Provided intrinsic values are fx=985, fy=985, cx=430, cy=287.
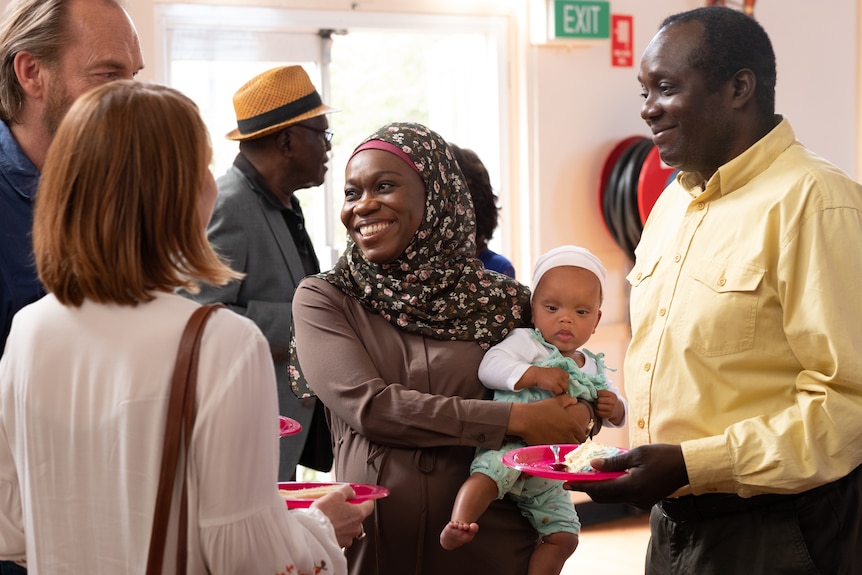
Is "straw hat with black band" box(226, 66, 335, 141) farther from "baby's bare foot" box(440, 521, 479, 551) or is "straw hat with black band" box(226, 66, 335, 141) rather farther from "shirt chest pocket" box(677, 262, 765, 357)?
"shirt chest pocket" box(677, 262, 765, 357)

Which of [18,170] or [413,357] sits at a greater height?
[18,170]

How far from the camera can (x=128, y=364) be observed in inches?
54.6

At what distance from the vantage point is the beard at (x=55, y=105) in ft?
6.84

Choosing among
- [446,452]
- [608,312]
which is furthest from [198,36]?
[446,452]

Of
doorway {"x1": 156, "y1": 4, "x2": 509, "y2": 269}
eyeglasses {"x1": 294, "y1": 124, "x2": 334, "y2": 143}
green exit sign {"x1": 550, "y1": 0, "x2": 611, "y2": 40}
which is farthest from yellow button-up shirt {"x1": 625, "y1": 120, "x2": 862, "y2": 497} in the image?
green exit sign {"x1": 550, "y1": 0, "x2": 611, "y2": 40}

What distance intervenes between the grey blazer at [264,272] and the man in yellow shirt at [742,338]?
158 centimetres

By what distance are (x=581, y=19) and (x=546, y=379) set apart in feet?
11.7

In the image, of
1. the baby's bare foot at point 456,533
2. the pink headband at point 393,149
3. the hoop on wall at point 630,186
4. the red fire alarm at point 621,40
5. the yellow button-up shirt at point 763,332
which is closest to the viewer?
the yellow button-up shirt at point 763,332

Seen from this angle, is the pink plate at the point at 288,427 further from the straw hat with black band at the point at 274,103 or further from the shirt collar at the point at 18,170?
the straw hat with black band at the point at 274,103

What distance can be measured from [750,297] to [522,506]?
82cm

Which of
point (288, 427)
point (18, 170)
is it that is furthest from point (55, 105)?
point (288, 427)

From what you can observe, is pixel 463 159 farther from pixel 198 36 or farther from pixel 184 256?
pixel 184 256

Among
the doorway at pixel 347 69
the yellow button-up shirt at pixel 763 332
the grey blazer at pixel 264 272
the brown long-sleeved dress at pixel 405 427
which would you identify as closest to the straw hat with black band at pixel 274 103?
the grey blazer at pixel 264 272

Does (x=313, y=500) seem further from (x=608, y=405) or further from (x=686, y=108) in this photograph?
(x=686, y=108)
